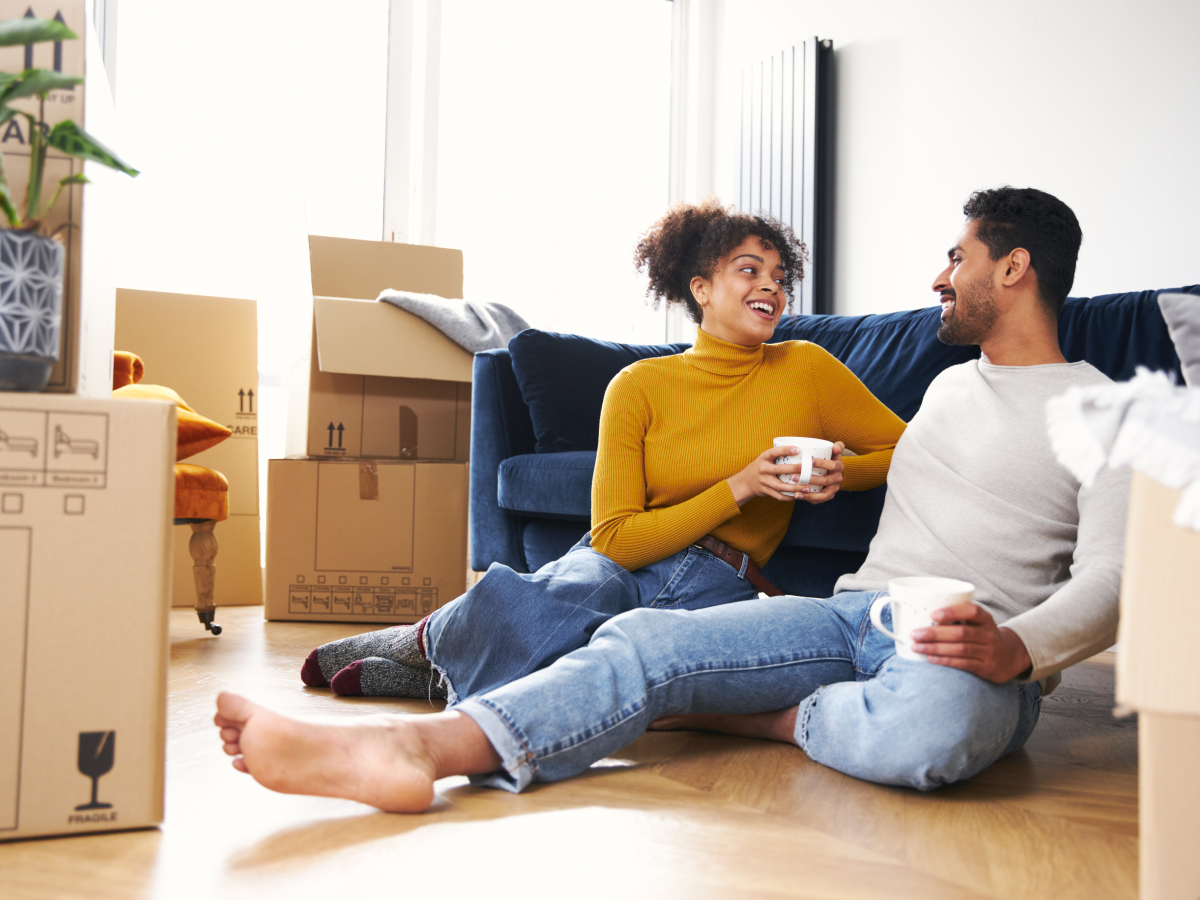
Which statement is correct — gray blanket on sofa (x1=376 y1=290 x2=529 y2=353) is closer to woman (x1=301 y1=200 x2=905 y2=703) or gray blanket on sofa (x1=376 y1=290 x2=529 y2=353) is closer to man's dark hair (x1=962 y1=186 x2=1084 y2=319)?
woman (x1=301 y1=200 x2=905 y2=703)

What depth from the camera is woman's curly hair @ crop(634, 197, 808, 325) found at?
1637 millimetres

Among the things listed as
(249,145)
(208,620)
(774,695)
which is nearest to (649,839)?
(774,695)

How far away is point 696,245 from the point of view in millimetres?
1751

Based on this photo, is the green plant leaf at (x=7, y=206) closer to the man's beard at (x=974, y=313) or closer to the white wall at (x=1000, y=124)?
the man's beard at (x=974, y=313)

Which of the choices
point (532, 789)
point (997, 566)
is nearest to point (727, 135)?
point (997, 566)

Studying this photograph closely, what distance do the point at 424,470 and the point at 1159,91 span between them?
2166mm

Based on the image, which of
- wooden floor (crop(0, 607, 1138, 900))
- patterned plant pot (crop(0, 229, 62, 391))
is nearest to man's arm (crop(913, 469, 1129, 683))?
wooden floor (crop(0, 607, 1138, 900))

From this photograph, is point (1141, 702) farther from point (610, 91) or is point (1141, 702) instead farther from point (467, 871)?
point (610, 91)

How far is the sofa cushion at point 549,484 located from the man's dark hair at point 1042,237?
0.86m

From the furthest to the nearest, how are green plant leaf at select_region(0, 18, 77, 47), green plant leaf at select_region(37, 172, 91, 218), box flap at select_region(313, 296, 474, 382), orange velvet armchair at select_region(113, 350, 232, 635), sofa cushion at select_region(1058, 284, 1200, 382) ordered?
box flap at select_region(313, 296, 474, 382) < orange velvet armchair at select_region(113, 350, 232, 635) < sofa cushion at select_region(1058, 284, 1200, 382) < green plant leaf at select_region(37, 172, 91, 218) < green plant leaf at select_region(0, 18, 77, 47)

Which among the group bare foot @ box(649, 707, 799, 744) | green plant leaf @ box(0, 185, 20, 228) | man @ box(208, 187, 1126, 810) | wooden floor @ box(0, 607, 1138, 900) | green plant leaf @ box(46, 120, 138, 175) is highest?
green plant leaf @ box(46, 120, 138, 175)

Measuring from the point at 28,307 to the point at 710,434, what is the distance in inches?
37.7

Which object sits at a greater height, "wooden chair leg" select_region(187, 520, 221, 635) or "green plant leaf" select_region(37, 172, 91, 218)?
"green plant leaf" select_region(37, 172, 91, 218)

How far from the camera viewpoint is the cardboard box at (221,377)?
265cm
